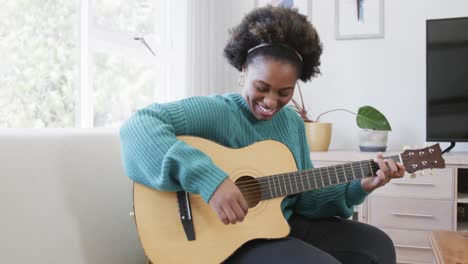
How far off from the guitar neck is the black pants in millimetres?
125

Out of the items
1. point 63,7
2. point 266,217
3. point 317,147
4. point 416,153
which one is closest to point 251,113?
point 266,217

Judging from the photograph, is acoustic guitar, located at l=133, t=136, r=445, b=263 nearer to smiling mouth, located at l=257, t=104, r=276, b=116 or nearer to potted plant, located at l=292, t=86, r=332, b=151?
smiling mouth, located at l=257, t=104, r=276, b=116

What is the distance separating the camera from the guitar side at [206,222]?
0.98 m

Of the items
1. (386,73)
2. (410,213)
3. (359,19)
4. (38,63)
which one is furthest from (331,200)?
(359,19)

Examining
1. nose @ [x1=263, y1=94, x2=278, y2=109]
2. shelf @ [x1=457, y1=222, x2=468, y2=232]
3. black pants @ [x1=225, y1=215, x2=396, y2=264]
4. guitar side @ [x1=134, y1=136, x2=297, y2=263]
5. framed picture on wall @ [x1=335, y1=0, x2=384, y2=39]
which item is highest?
framed picture on wall @ [x1=335, y1=0, x2=384, y2=39]

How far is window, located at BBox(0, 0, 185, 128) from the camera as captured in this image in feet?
5.06

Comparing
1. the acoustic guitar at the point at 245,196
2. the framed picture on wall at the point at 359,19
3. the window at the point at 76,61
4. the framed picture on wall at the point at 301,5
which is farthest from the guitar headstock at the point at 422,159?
the framed picture on wall at the point at 301,5

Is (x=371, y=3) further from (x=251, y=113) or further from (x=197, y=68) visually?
(x=251, y=113)

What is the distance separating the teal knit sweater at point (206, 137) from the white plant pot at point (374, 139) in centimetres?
95

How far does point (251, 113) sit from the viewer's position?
1.24 metres

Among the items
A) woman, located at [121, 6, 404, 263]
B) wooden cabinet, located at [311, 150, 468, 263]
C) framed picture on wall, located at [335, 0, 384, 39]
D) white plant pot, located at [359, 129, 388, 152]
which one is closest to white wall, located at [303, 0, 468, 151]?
framed picture on wall, located at [335, 0, 384, 39]

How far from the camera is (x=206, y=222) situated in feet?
3.40

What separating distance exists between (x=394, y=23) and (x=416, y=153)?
4.92 ft

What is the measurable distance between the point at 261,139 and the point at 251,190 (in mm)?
171
